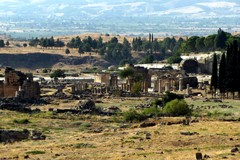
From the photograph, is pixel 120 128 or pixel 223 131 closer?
pixel 223 131

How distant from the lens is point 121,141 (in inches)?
1500

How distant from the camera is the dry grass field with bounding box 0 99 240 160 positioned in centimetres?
3291

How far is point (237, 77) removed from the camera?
72875 mm

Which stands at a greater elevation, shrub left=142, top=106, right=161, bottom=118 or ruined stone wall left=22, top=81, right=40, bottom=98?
shrub left=142, top=106, right=161, bottom=118

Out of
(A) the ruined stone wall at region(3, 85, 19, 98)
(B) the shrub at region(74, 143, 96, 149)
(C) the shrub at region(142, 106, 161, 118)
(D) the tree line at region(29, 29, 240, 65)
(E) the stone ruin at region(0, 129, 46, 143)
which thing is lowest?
(D) the tree line at region(29, 29, 240, 65)

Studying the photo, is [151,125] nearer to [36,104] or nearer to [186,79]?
[36,104]

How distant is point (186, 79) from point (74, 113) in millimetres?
37612

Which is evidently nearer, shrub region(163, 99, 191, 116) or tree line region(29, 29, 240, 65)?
shrub region(163, 99, 191, 116)

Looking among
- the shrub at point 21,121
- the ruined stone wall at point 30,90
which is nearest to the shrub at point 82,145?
the shrub at point 21,121

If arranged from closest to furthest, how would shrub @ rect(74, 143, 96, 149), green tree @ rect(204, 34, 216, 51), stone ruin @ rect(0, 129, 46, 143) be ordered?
shrub @ rect(74, 143, 96, 149) → stone ruin @ rect(0, 129, 46, 143) → green tree @ rect(204, 34, 216, 51)

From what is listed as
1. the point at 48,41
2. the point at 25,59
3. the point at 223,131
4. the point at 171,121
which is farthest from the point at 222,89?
the point at 48,41

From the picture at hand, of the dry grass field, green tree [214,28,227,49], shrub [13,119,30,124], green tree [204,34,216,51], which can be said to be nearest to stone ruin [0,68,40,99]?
the dry grass field

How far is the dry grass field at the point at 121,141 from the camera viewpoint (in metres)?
32.9

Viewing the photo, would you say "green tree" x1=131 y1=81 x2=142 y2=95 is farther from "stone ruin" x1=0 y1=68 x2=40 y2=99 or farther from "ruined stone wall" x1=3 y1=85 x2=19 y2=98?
"ruined stone wall" x1=3 y1=85 x2=19 y2=98
